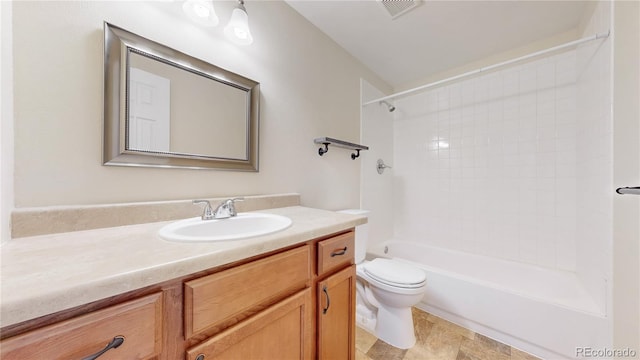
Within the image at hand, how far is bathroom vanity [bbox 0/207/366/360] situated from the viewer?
375 millimetres

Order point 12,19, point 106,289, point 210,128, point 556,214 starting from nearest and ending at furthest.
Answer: point 106,289 < point 12,19 < point 210,128 < point 556,214

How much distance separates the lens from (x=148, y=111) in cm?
92

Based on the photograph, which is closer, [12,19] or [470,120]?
[12,19]

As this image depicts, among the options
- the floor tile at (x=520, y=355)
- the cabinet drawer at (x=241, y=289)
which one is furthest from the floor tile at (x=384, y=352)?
the cabinet drawer at (x=241, y=289)

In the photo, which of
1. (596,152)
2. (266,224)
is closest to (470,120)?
(596,152)

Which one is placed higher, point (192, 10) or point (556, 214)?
point (192, 10)

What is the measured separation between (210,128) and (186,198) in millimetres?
372

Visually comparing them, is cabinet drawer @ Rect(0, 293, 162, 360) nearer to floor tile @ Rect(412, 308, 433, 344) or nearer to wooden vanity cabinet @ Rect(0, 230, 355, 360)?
wooden vanity cabinet @ Rect(0, 230, 355, 360)

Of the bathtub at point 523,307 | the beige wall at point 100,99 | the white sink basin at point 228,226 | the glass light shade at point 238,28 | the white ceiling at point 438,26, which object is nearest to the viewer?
the beige wall at point 100,99

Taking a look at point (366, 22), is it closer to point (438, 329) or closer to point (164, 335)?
point (164, 335)

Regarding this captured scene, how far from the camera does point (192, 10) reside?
97 cm

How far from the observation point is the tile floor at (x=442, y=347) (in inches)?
52.6

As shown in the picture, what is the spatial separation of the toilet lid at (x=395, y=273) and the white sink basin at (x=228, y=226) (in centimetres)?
87

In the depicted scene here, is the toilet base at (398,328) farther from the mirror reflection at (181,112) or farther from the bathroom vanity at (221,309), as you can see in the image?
the mirror reflection at (181,112)
